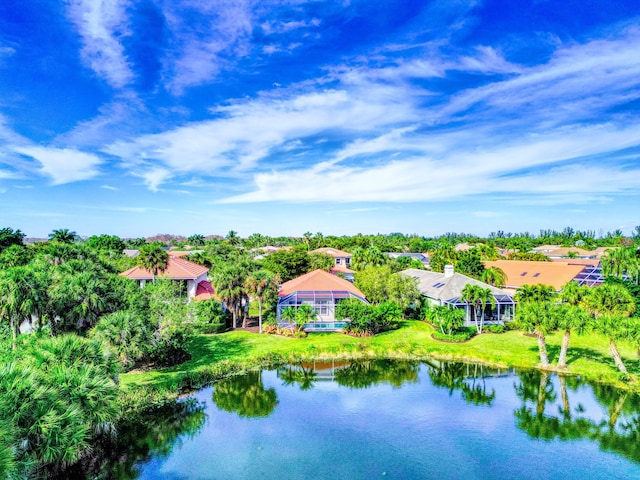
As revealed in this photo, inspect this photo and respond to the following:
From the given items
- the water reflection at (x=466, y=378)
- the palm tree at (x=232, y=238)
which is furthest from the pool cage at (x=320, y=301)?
the palm tree at (x=232, y=238)

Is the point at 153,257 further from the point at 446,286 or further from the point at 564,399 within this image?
the point at 564,399

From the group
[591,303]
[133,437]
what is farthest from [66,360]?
[591,303]

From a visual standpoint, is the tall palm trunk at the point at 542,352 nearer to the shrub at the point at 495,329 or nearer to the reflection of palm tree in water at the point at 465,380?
the reflection of palm tree in water at the point at 465,380

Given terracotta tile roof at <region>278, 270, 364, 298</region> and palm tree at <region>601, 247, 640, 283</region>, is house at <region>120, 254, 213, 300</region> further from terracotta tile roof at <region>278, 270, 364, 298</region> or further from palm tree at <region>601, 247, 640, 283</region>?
palm tree at <region>601, 247, 640, 283</region>

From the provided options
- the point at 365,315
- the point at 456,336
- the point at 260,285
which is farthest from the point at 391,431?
the point at 260,285

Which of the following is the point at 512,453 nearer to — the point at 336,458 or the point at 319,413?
the point at 336,458

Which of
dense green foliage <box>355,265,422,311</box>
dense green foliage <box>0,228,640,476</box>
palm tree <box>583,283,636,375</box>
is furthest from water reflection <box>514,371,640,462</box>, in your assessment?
dense green foliage <box>355,265,422,311</box>
